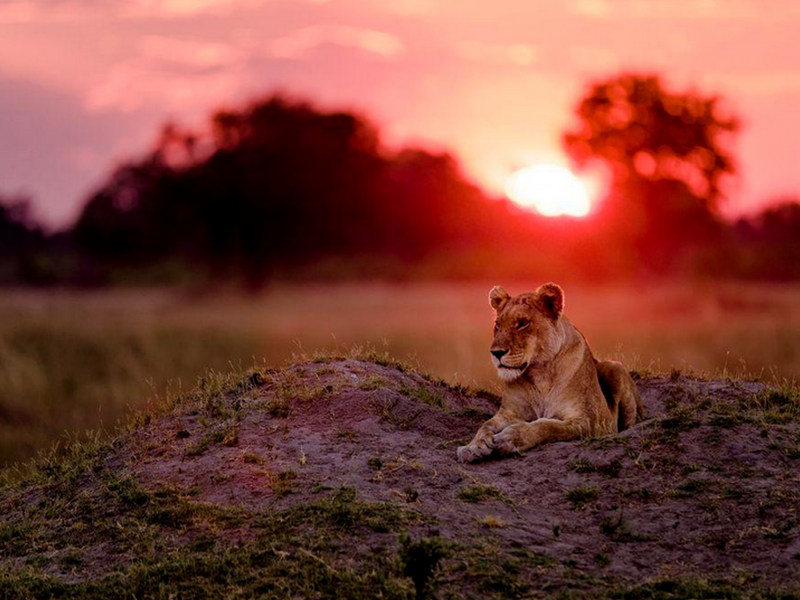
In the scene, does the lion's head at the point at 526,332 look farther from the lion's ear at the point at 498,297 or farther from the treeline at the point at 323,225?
the treeline at the point at 323,225

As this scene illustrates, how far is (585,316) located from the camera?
1227 inches

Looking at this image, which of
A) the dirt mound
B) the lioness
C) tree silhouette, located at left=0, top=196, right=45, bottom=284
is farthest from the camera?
tree silhouette, located at left=0, top=196, right=45, bottom=284

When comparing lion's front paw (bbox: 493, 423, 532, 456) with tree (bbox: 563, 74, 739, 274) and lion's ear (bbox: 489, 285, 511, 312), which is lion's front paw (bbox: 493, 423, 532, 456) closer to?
lion's ear (bbox: 489, 285, 511, 312)

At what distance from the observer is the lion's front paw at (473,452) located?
836 cm

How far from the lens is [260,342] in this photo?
25.9m

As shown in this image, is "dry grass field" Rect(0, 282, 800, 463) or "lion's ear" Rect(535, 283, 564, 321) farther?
"dry grass field" Rect(0, 282, 800, 463)

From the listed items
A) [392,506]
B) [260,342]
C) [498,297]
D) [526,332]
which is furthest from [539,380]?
[260,342]

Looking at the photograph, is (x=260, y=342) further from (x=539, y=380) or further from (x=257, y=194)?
(x=257, y=194)

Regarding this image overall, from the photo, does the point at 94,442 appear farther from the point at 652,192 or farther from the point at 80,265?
the point at 80,265

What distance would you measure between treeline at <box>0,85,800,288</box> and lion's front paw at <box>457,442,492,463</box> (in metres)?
38.3

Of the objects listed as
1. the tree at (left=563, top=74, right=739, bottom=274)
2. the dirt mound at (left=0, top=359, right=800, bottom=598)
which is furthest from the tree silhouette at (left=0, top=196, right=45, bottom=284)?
the dirt mound at (left=0, top=359, right=800, bottom=598)

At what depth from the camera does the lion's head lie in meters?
8.51

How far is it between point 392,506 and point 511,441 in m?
1.21

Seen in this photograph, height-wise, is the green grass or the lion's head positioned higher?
the lion's head
